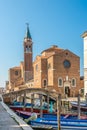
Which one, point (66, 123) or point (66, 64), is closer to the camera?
point (66, 123)

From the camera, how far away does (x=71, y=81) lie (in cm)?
4959

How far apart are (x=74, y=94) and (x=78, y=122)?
31.8 meters

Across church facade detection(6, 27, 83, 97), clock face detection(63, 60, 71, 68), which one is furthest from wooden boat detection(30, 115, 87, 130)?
clock face detection(63, 60, 71, 68)

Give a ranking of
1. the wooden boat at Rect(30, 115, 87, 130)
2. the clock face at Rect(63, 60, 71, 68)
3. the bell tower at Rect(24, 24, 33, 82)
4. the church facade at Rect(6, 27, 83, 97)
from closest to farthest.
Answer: the wooden boat at Rect(30, 115, 87, 130) → the church facade at Rect(6, 27, 83, 97) → the clock face at Rect(63, 60, 71, 68) → the bell tower at Rect(24, 24, 33, 82)

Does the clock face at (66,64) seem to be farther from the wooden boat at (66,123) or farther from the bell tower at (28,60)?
the wooden boat at (66,123)

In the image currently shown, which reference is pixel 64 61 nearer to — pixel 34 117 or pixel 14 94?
pixel 14 94

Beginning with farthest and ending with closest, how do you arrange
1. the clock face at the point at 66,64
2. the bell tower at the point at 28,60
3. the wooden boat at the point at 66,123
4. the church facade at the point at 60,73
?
the bell tower at the point at 28,60 < the clock face at the point at 66,64 < the church facade at the point at 60,73 < the wooden boat at the point at 66,123

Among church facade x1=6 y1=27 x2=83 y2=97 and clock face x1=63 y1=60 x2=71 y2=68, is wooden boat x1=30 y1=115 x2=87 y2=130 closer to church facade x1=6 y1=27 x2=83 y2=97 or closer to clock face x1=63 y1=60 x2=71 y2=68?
church facade x1=6 y1=27 x2=83 y2=97

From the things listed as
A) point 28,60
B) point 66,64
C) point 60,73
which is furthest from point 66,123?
point 28,60

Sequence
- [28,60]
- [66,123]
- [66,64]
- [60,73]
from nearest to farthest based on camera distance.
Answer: [66,123]
[60,73]
[66,64]
[28,60]

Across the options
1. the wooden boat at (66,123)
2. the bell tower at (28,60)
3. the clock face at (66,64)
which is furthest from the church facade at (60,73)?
the wooden boat at (66,123)

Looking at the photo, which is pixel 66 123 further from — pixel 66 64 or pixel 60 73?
pixel 66 64

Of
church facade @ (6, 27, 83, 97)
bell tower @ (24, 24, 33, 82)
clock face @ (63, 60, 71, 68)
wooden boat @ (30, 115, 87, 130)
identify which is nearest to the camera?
wooden boat @ (30, 115, 87, 130)

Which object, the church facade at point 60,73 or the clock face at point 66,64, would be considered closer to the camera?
the church facade at point 60,73
